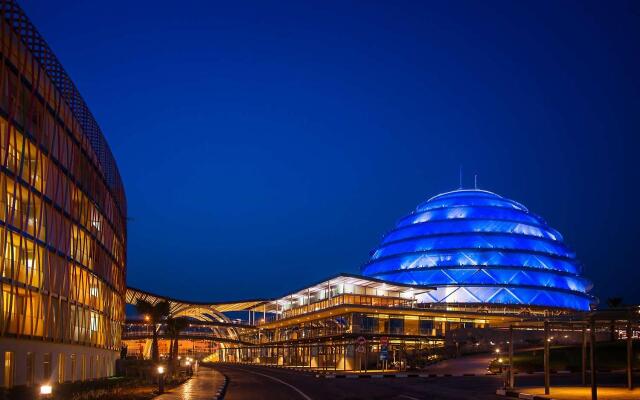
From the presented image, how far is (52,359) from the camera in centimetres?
3869

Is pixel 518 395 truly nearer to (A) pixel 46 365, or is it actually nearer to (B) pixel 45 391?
(B) pixel 45 391

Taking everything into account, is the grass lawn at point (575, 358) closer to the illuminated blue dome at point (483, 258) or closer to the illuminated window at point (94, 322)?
the illuminated window at point (94, 322)

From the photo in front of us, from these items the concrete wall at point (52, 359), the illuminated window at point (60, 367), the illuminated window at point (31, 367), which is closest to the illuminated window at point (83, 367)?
the concrete wall at point (52, 359)

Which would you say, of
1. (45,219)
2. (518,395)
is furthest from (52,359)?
(518,395)

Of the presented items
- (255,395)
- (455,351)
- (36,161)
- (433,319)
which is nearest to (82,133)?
(36,161)

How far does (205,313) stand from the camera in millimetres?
187625

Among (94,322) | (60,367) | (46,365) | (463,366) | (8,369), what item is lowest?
(463,366)

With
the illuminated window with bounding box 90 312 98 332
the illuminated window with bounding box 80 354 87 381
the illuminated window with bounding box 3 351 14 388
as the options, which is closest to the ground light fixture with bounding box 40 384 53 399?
the illuminated window with bounding box 3 351 14 388

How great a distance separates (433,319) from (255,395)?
227ft

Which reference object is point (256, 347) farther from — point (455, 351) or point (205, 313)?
point (455, 351)

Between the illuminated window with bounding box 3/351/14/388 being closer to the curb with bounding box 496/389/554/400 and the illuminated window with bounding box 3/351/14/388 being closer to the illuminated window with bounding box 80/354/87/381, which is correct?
the illuminated window with bounding box 80/354/87/381

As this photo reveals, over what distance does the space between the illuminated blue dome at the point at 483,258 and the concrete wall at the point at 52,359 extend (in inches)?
2557

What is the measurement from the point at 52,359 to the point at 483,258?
82674mm

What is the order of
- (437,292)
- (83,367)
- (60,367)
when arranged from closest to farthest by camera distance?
(60,367)
(83,367)
(437,292)
